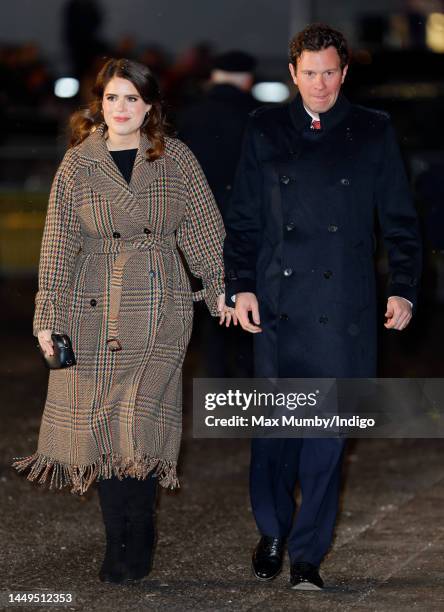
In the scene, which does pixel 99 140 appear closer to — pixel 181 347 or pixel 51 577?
pixel 181 347

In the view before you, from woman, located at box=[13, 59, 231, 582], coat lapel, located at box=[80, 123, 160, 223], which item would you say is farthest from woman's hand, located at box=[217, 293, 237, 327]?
coat lapel, located at box=[80, 123, 160, 223]

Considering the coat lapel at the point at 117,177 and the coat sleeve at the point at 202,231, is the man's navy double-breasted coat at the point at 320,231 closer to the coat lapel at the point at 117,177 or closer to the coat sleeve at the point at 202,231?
the coat sleeve at the point at 202,231

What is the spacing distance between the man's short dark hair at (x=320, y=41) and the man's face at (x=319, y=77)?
0.02 m

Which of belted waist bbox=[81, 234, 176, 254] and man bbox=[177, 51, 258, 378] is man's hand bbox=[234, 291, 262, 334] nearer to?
belted waist bbox=[81, 234, 176, 254]

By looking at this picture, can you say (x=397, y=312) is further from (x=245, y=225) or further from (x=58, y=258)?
(x=58, y=258)

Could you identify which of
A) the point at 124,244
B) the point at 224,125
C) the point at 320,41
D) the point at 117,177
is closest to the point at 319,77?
the point at 320,41

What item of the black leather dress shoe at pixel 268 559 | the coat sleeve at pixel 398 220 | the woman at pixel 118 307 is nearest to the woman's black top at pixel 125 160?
the woman at pixel 118 307

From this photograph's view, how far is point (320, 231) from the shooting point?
17.0 feet

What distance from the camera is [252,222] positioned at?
208 inches

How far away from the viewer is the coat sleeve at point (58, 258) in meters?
5.11

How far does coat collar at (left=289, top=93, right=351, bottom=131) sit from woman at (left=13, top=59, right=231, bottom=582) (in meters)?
0.46

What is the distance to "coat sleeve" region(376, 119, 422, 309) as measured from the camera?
5.19m

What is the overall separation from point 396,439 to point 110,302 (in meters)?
3.76

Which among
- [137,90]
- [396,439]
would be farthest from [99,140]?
[396,439]
